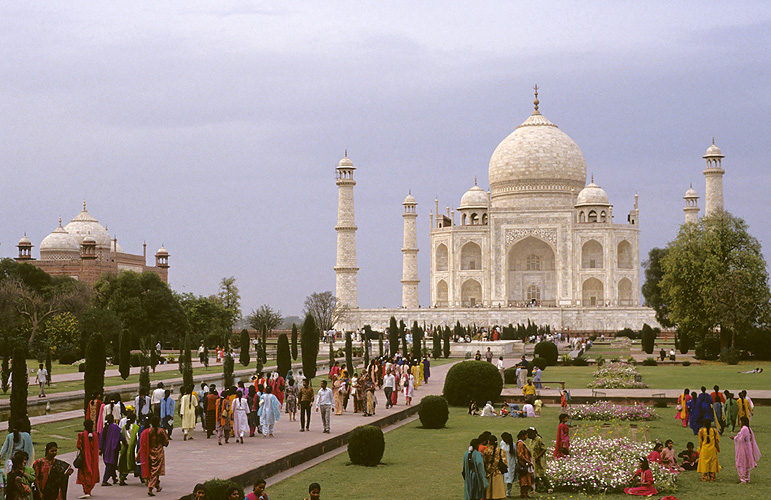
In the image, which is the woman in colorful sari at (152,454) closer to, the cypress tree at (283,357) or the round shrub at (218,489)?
the round shrub at (218,489)

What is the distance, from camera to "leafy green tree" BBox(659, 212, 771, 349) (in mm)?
28391

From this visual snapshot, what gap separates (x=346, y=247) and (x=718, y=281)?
24521 millimetres

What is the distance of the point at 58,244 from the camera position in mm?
56875

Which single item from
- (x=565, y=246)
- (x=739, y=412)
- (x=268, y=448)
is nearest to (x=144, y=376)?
(x=268, y=448)

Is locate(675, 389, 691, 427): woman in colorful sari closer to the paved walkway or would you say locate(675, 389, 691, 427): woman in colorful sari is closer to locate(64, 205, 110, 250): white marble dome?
the paved walkway

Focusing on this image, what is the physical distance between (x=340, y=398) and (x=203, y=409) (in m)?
3.18

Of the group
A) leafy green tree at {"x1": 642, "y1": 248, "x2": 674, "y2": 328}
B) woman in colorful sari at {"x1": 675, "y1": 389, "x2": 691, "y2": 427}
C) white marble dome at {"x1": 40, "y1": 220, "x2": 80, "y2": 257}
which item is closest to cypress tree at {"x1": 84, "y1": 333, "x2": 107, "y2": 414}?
woman in colorful sari at {"x1": 675, "y1": 389, "x2": 691, "y2": 427}

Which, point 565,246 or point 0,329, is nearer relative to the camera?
point 0,329

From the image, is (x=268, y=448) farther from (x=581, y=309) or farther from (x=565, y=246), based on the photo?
(x=565, y=246)

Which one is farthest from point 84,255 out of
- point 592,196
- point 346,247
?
point 592,196

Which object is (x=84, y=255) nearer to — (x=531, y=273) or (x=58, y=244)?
(x=58, y=244)

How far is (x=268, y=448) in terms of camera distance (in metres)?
12.2

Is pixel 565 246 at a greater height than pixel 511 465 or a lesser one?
greater

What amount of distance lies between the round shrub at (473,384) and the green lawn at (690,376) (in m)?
4.00
